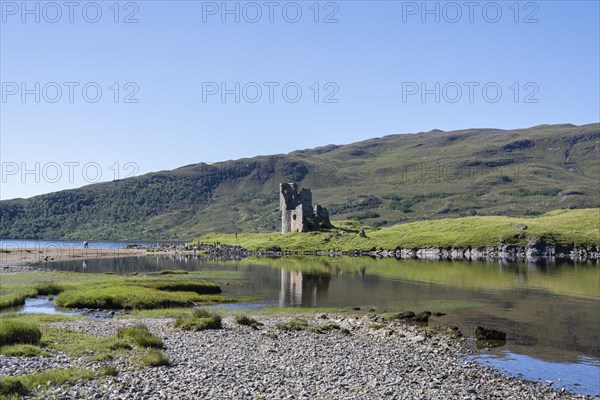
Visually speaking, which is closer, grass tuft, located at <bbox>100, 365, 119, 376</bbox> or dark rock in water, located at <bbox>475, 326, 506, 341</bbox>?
grass tuft, located at <bbox>100, 365, 119, 376</bbox>

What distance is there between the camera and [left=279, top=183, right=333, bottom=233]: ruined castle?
154 meters

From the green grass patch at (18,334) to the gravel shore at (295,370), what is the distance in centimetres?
331

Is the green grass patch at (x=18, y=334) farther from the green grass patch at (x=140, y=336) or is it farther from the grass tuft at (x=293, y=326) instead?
the grass tuft at (x=293, y=326)

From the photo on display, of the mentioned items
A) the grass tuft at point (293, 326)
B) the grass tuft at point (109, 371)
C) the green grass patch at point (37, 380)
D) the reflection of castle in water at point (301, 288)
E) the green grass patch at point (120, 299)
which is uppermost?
the green grass patch at point (37, 380)

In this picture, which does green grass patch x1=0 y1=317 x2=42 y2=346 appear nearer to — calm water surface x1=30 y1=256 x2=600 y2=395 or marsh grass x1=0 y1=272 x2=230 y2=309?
marsh grass x1=0 y1=272 x2=230 y2=309

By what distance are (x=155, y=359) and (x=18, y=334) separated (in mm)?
7368

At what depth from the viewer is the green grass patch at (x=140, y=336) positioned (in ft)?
86.2

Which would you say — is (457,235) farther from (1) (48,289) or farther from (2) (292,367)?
(2) (292,367)

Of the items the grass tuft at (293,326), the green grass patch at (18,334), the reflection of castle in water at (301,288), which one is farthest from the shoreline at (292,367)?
the reflection of castle in water at (301,288)

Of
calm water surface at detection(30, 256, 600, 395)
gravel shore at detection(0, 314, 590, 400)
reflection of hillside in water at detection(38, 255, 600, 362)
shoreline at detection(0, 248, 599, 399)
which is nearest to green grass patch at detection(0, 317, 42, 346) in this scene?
gravel shore at detection(0, 314, 590, 400)

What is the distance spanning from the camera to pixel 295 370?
23.6 m

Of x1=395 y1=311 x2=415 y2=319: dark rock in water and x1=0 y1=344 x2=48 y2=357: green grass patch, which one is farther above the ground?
x1=0 y1=344 x2=48 y2=357: green grass patch

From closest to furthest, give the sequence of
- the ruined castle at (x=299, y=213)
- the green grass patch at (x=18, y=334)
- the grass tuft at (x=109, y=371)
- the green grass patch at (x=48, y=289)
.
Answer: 1. the grass tuft at (x=109, y=371)
2. the green grass patch at (x=18, y=334)
3. the green grass patch at (x=48, y=289)
4. the ruined castle at (x=299, y=213)

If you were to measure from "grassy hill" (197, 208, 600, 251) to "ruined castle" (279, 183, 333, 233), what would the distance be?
458cm
